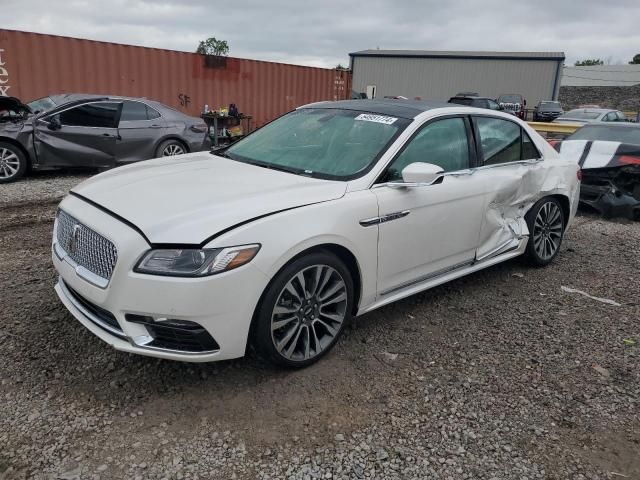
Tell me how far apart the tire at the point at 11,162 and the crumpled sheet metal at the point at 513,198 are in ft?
23.3

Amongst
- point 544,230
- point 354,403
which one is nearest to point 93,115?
point 544,230

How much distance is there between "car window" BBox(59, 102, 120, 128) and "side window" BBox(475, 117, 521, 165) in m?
6.65

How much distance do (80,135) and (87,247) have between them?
252 inches

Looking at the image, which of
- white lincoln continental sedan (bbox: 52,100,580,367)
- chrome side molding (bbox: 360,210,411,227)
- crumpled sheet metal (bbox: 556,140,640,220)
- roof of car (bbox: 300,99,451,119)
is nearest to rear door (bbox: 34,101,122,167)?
white lincoln continental sedan (bbox: 52,100,580,367)

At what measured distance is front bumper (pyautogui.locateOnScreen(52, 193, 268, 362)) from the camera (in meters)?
2.47

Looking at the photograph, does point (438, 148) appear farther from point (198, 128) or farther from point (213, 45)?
point (213, 45)

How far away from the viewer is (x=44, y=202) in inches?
267

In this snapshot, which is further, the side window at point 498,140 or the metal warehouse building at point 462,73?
the metal warehouse building at point 462,73

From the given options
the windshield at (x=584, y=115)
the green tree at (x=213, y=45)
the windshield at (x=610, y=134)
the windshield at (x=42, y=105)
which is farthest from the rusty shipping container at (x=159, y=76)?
the green tree at (x=213, y=45)

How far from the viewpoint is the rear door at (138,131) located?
8703 millimetres

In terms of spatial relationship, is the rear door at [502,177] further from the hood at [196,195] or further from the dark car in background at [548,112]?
the dark car in background at [548,112]

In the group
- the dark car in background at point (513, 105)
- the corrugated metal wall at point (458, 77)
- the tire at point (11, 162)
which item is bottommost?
the tire at point (11, 162)

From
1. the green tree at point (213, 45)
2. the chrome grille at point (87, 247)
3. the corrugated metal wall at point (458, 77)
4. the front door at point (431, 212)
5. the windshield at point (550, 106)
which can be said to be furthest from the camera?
the green tree at point (213, 45)

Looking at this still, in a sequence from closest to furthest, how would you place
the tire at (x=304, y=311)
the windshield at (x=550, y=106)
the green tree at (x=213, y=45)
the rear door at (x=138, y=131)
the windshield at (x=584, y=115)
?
the tire at (x=304, y=311) → the rear door at (x=138, y=131) → the windshield at (x=584, y=115) → the windshield at (x=550, y=106) → the green tree at (x=213, y=45)
